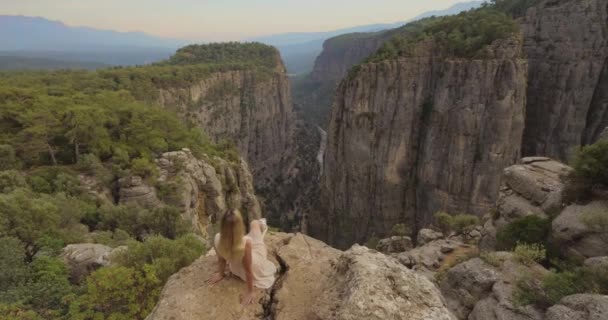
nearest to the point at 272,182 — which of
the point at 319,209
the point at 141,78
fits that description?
the point at 319,209

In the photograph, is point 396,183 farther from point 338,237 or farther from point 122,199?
point 122,199

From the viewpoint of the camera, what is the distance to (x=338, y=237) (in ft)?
156

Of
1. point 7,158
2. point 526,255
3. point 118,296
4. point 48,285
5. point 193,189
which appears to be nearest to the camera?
point 118,296

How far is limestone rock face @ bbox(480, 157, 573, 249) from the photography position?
15.6 m

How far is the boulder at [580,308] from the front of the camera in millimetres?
7906

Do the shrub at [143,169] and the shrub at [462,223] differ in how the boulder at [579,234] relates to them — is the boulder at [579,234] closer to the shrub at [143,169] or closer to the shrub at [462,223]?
the shrub at [462,223]

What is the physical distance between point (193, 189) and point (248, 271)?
20.2 metres

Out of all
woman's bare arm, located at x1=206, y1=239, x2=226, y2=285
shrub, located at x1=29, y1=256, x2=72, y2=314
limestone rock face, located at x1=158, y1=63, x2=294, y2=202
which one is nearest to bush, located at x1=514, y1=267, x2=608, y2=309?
woman's bare arm, located at x1=206, y1=239, x2=226, y2=285

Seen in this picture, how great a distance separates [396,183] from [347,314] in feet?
130

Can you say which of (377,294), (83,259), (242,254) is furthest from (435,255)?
(83,259)

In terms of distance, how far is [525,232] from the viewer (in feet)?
47.4

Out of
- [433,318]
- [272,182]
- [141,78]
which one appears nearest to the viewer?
[433,318]

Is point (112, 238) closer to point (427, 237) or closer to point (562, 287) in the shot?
point (562, 287)

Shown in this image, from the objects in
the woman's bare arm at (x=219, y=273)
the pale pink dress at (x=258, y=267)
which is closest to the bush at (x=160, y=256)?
the woman's bare arm at (x=219, y=273)
